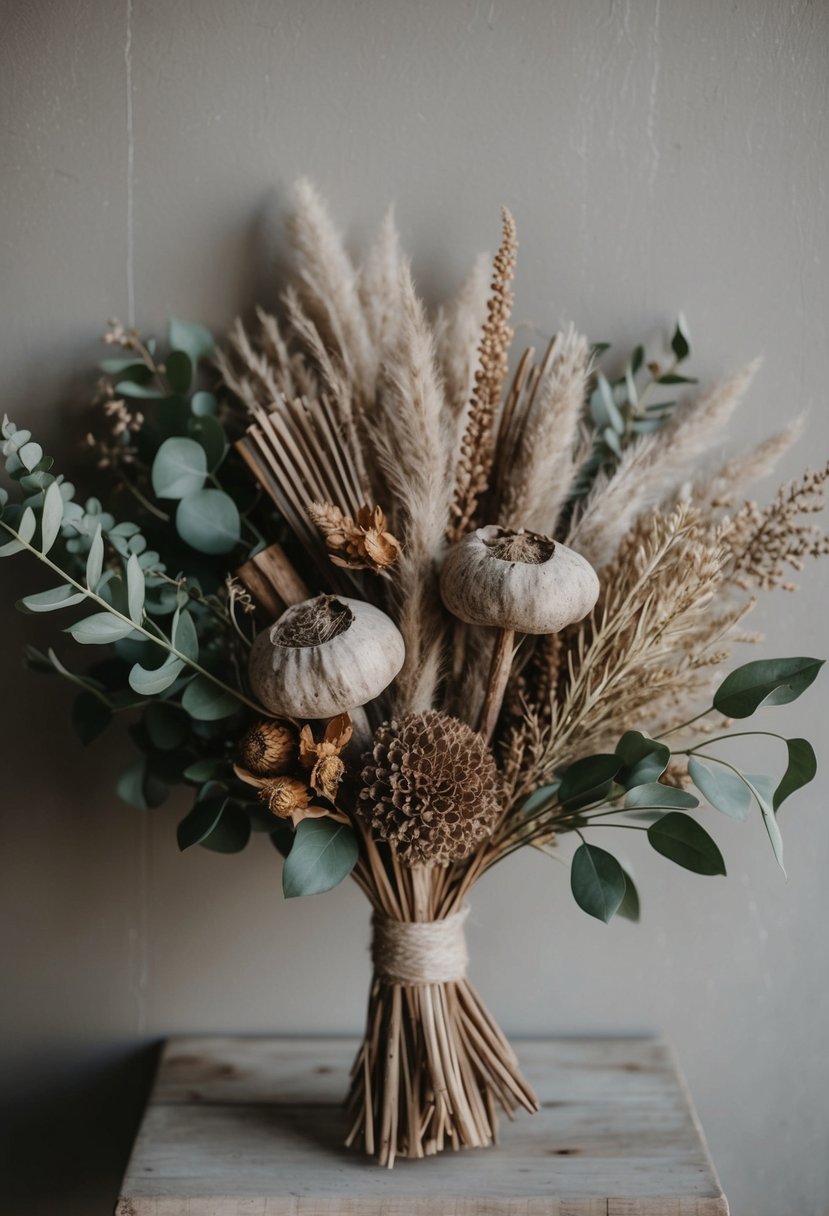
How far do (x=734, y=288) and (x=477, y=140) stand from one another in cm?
33

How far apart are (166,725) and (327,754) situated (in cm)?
25

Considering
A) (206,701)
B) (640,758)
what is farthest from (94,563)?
(640,758)

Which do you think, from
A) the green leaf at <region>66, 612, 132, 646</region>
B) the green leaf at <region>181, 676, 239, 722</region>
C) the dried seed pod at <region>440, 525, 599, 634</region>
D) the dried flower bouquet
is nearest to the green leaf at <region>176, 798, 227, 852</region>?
the dried flower bouquet

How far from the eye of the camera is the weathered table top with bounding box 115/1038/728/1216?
36.1 inches

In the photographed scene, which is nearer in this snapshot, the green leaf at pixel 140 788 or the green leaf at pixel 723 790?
the green leaf at pixel 723 790

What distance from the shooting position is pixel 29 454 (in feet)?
2.92

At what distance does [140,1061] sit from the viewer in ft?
3.91

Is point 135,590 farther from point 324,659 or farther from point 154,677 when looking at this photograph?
point 324,659

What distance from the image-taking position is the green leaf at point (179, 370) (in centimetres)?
108

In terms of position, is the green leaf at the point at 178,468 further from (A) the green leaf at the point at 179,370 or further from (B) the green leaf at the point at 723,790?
(B) the green leaf at the point at 723,790

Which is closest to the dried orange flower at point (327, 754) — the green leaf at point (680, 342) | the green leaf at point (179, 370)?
the green leaf at point (179, 370)

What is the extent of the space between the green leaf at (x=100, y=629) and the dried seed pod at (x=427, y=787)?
24 centimetres

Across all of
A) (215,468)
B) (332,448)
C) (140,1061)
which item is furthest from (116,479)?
(140,1061)

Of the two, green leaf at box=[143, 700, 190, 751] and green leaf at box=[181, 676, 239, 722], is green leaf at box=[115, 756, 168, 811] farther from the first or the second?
green leaf at box=[181, 676, 239, 722]
